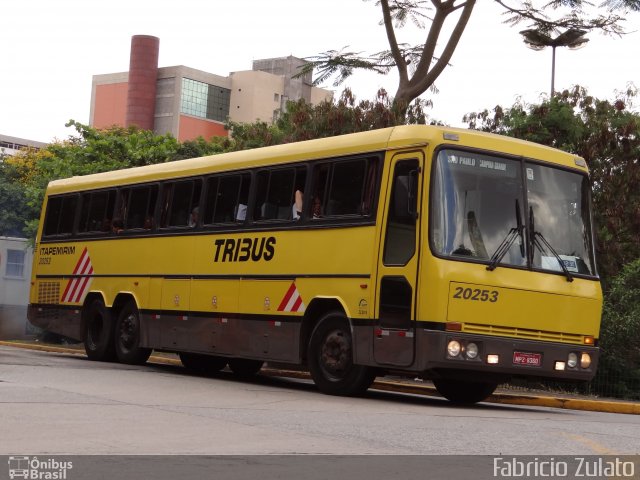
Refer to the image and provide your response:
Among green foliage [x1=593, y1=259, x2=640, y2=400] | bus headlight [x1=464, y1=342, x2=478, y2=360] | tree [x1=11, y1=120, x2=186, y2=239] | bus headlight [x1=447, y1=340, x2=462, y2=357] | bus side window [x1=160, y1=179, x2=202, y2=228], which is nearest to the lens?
bus headlight [x1=447, y1=340, x2=462, y2=357]

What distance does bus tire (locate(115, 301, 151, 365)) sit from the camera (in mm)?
20359

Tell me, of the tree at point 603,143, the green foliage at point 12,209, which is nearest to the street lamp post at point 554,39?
the tree at point 603,143

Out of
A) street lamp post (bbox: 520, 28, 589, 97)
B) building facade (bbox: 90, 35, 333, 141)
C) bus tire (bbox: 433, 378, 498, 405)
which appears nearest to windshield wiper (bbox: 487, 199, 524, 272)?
bus tire (bbox: 433, 378, 498, 405)

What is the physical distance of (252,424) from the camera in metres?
10.6

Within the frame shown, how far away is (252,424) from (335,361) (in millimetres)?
4818

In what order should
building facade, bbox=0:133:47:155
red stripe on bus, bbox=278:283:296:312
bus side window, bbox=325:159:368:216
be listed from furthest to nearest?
1. building facade, bbox=0:133:47:155
2. red stripe on bus, bbox=278:283:296:312
3. bus side window, bbox=325:159:368:216

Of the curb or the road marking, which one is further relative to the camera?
the curb

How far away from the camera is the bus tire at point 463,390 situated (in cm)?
1636

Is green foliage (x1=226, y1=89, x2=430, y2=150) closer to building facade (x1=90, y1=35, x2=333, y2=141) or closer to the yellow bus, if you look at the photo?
the yellow bus

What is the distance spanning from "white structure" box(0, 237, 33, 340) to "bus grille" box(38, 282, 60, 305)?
40.2 metres

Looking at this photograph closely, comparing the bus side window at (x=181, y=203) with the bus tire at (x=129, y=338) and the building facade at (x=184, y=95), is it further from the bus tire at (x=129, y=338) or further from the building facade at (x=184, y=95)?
the building facade at (x=184, y=95)
